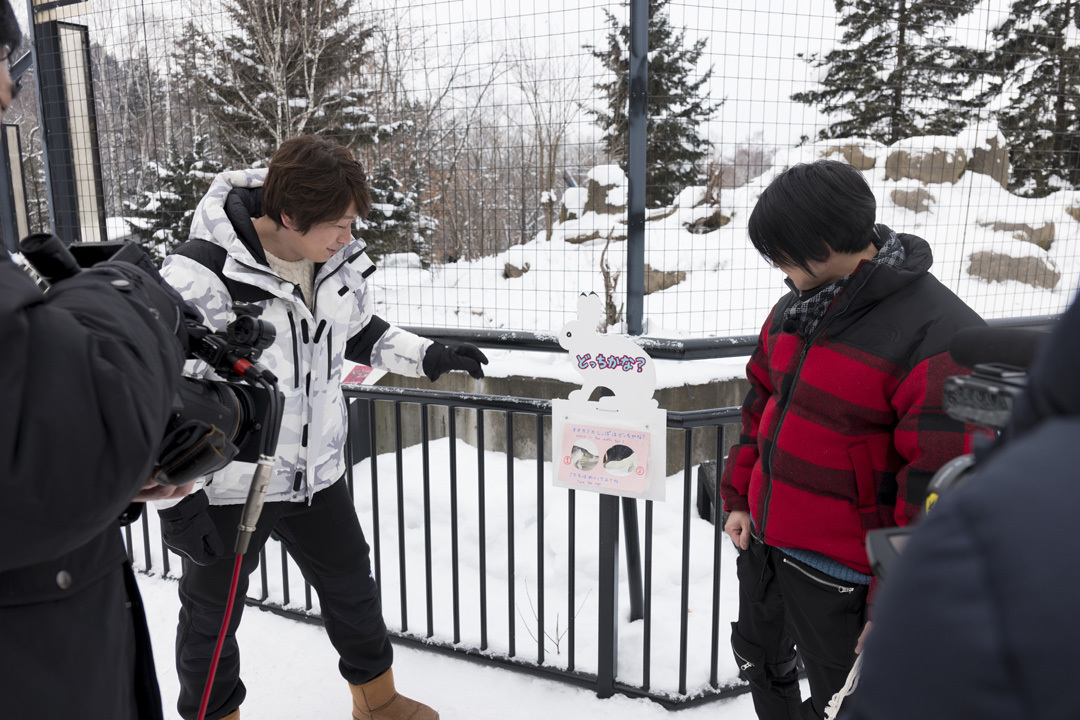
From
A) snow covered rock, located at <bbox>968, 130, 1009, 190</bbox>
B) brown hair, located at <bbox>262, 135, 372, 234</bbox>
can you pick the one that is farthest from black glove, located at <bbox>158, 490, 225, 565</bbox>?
snow covered rock, located at <bbox>968, 130, 1009, 190</bbox>

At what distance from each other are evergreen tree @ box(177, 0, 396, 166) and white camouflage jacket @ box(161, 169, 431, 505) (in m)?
7.80

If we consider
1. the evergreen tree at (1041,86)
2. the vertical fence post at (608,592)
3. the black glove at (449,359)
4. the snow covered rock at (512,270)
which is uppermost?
the evergreen tree at (1041,86)

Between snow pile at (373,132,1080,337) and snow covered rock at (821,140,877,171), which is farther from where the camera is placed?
Result: snow covered rock at (821,140,877,171)

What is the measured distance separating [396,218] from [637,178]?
20.4 feet

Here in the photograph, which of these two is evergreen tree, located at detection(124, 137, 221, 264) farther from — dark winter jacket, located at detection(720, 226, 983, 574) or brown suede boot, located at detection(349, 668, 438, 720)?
dark winter jacket, located at detection(720, 226, 983, 574)

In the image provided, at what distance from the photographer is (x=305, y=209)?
190 centimetres

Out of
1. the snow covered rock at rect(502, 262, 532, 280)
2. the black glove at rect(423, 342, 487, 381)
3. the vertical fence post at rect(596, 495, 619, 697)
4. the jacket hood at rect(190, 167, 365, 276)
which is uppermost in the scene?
the jacket hood at rect(190, 167, 365, 276)

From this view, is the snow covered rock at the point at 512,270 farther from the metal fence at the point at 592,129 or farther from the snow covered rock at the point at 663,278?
the snow covered rock at the point at 663,278

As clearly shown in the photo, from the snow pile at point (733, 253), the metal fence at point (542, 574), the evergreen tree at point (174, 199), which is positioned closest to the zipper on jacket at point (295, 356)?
the metal fence at point (542, 574)

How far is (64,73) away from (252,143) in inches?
259

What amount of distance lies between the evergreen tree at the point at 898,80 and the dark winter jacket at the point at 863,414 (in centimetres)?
769

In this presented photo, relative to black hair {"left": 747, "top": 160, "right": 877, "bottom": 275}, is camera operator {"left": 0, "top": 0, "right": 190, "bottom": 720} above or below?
below

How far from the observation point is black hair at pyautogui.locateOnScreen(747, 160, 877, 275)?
1.51 meters

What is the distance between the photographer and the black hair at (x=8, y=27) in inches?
40.5
